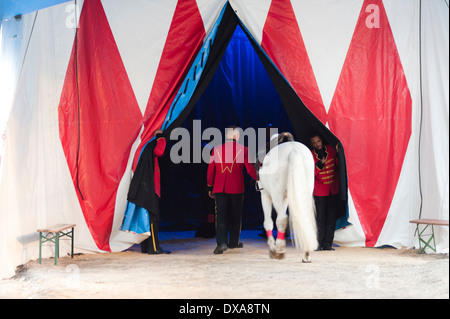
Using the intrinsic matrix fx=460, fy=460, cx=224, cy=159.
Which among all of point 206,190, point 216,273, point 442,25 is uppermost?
point 442,25

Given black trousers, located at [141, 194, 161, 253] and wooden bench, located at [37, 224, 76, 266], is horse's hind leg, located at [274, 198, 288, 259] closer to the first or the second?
black trousers, located at [141, 194, 161, 253]

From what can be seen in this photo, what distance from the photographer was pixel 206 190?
19.6 ft

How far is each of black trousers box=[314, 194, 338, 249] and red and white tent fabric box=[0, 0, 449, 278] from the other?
7.3 inches

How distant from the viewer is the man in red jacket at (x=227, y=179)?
4930 millimetres

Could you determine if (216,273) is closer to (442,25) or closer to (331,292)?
(331,292)

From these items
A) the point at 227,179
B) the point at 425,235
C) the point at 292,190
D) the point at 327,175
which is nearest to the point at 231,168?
the point at 227,179

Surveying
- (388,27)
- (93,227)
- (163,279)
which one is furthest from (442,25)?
(93,227)

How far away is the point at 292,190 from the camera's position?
3908 mm

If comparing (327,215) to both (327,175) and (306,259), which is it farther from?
Answer: (306,259)

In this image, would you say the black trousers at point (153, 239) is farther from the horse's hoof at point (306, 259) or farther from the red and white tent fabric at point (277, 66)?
the horse's hoof at point (306, 259)

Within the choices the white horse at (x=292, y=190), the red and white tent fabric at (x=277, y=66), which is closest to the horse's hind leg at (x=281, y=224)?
the white horse at (x=292, y=190)
